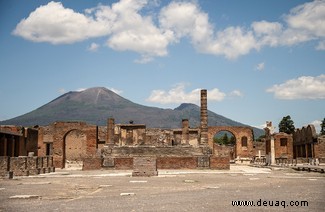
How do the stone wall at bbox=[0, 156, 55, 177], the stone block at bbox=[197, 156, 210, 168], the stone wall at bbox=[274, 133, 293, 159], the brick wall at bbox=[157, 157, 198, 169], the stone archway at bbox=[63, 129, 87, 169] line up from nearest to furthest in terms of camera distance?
the stone wall at bbox=[0, 156, 55, 177] → the brick wall at bbox=[157, 157, 198, 169] → the stone block at bbox=[197, 156, 210, 168] → the stone archway at bbox=[63, 129, 87, 169] → the stone wall at bbox=[274, 133, 293, 159]

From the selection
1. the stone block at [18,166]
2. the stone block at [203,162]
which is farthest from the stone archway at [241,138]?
the stone block at [18,166]

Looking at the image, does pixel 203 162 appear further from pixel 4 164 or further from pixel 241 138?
pixel 241 138

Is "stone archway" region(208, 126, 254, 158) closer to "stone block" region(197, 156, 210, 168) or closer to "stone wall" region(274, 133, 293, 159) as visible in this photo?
"stone wall" region(274, 133, 293, 159)

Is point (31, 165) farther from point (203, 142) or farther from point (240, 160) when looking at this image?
point (240, 160)

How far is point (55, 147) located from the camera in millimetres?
33625

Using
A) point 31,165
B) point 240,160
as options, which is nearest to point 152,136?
point 240,160

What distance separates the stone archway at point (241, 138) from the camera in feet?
168

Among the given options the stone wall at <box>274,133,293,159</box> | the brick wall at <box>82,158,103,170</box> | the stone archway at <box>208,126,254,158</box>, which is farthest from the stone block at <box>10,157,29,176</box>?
the stone wall at <box>274,133,293,159</box>

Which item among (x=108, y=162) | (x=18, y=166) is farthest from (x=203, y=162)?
(x=18, y=166)

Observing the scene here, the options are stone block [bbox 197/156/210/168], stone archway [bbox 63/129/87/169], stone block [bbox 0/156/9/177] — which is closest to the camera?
stone block [bbox 0/156/9/177]

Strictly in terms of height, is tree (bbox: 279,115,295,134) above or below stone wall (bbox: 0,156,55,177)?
above

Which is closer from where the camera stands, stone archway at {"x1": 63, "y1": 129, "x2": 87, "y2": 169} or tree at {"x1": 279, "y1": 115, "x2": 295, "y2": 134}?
stone archway at {"x1": 63, "y1": 129, "x2": 87, "y2": 169}

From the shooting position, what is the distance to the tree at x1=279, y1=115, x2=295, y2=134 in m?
67.1

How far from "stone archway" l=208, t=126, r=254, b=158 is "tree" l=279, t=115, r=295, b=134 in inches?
715
